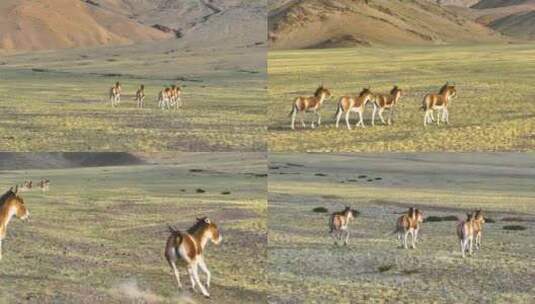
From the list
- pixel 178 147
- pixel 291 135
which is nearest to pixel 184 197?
pixel 178 147

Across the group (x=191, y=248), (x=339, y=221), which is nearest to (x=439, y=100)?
(x=339, y=221)

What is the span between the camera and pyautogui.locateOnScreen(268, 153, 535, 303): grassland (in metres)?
22.0

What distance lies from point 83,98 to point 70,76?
4105 centimetres

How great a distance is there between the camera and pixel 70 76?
10669cm

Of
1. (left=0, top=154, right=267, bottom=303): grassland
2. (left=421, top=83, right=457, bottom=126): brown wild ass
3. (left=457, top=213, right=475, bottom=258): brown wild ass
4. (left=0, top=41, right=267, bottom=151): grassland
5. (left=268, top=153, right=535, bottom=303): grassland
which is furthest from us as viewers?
(left=0, top=41, right=267, bottom=151): grassland

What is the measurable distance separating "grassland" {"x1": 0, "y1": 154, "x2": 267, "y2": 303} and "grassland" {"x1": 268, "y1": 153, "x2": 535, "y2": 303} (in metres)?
0.97

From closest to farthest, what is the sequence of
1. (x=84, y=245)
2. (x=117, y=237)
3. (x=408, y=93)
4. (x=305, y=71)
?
(x=84, y=245)
(x=117, y=237)
(x=408, y=93)
(x=305, y=71)

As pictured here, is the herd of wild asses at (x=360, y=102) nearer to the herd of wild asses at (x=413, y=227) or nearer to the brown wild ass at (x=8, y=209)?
the herd of wild asses at (x=413, y=227)

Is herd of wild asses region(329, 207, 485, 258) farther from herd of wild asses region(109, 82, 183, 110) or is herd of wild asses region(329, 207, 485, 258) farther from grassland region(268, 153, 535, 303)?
herd of wild asses region(109, 82, 183, 110)

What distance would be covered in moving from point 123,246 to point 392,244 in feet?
27.8

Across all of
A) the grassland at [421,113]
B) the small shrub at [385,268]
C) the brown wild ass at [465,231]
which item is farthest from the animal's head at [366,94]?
the small shrub at [385,268]

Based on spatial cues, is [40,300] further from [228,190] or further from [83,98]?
[83,98]

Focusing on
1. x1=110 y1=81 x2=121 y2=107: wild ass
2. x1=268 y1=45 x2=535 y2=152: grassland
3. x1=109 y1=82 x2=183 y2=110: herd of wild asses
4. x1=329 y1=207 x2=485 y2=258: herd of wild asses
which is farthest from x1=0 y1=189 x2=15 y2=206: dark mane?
x1=110 y1=81 x2=121 y2=107: wild ass

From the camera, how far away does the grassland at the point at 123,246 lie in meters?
21.0
